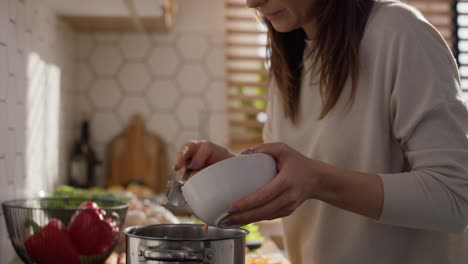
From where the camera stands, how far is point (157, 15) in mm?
2078

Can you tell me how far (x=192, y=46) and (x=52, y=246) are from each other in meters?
1.71

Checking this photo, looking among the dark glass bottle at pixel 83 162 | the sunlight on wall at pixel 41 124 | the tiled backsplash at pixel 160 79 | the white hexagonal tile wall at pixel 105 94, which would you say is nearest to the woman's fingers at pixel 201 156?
the sunlight on wall at pixel 41 124

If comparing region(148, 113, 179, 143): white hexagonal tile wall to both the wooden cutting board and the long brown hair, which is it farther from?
the long brown hair

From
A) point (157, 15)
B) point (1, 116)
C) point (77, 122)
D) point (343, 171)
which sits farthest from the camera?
point (77, 122)

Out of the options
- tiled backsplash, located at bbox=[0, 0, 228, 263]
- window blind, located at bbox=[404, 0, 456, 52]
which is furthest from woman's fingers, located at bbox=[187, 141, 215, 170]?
window blind, located at bbox=[404, 0, 456, 52]

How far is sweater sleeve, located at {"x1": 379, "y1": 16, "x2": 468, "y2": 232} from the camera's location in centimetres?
81

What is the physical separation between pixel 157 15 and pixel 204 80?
619mm

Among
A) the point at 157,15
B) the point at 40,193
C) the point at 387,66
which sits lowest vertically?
the point at 40,193

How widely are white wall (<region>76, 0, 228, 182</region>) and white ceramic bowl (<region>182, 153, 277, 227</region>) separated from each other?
192cm

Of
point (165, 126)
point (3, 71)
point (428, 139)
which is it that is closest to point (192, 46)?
point (165, 126)

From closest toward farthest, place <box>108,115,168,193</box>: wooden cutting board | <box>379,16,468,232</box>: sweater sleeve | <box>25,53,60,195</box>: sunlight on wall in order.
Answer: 1. <box>379,16,468,232</box>: sweater sleeve
2. <box>25,53,60,195</box>: sunlight on wall
3. <box>108,115,168,193</box>: wooden cutting board

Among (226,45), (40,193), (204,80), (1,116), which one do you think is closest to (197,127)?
(204,80)

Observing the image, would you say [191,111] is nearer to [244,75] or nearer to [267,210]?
[244,75]

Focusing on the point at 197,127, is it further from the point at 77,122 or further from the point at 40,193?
the point at 40,193
